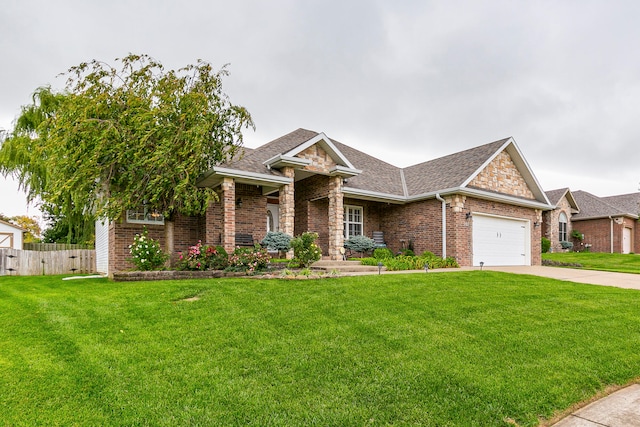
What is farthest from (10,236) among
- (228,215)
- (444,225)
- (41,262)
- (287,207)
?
(444,225)

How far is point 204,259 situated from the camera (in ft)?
34.7

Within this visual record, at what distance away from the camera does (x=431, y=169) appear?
1806 centimetres

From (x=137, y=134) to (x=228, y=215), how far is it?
11.2 feet

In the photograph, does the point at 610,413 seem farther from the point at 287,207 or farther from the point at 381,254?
the point at 381,254

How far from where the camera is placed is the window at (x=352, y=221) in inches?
639

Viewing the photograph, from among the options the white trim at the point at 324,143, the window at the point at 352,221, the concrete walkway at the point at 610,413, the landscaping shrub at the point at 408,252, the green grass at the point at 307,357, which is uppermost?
the white trim at the point at 324,143

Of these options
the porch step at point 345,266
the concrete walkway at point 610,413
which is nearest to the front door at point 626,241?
the porch step at point 345,266

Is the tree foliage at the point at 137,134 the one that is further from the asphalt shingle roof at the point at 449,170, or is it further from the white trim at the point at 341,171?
the asphalt shingle roof at the point at 449,170

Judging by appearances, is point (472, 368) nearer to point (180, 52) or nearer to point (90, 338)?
A: point (90, 338)

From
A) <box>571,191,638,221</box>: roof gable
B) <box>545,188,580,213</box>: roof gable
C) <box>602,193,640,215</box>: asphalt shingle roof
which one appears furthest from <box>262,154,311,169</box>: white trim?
<box>602,193,640,215</box>: asphalt shingle roof

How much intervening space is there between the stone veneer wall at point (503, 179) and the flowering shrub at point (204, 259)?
1006cm

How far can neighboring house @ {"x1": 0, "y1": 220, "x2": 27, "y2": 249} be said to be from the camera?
22.6 metres

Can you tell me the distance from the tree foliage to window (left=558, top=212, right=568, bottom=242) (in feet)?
84.4

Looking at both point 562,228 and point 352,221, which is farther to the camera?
point 562,228
